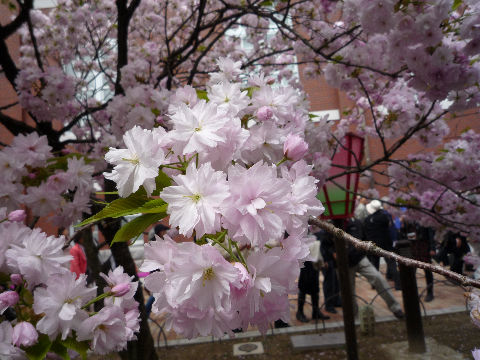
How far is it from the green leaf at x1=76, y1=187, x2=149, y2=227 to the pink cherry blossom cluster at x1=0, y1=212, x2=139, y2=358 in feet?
1.43

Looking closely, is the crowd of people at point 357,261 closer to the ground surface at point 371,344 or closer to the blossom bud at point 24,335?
the ground surface at point 371,344

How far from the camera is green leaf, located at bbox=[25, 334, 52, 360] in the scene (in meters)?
0.99

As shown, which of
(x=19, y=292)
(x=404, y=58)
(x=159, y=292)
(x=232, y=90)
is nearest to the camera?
(x=159, y=292)

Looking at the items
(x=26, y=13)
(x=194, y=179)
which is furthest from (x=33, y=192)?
(x=26, y=13)

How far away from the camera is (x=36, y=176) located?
1.87 m

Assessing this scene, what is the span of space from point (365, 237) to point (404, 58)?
376 cm

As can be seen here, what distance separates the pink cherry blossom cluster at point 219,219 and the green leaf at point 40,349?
55cm

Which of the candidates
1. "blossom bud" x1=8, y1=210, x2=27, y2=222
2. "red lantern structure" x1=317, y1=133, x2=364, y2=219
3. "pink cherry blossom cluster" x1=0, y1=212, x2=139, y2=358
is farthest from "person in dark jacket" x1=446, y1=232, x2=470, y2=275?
"blossom bud" x1=8, y1=210, x2=27, y2=222

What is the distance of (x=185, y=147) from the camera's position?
0.73 meters

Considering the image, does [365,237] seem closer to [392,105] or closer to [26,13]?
[392,105]

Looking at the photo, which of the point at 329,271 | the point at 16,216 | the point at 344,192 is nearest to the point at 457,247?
the point at 329,271

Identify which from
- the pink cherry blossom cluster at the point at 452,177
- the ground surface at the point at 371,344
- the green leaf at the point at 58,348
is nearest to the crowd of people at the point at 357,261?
the ground surface at the point at 371,344

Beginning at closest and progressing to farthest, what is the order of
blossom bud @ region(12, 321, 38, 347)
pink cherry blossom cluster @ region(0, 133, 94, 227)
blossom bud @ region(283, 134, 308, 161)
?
blossom bud @ region(283, 134, 308, 161) → blossom bud @ region(12, 321, 38, 347) → pink cherry blossom cluster @ region(0, 133, 94, 227)

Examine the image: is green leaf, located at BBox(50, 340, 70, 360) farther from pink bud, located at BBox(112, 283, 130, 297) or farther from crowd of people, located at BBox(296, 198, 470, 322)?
crowd of people, located at BBox(296, 198, 470, 322)
